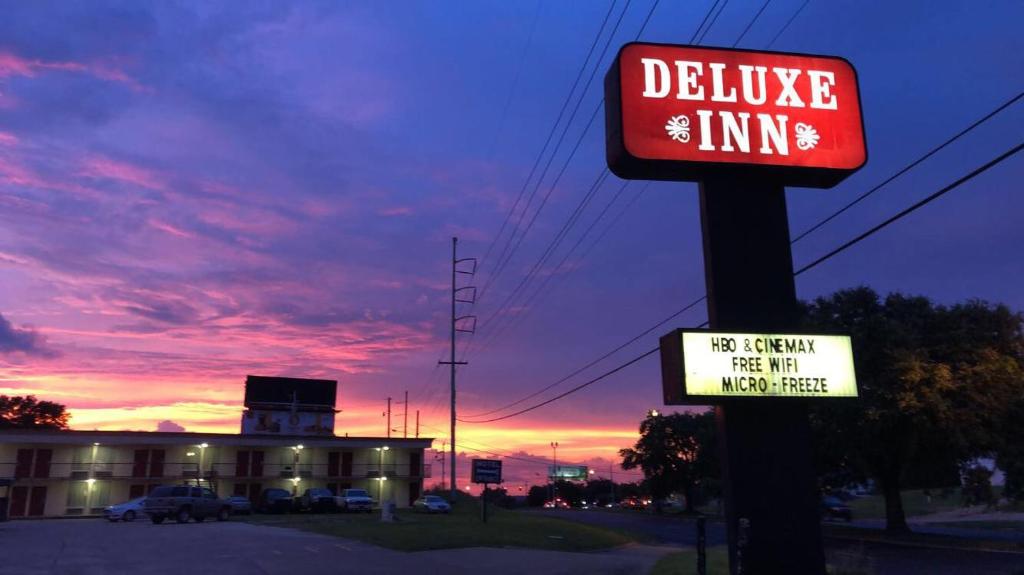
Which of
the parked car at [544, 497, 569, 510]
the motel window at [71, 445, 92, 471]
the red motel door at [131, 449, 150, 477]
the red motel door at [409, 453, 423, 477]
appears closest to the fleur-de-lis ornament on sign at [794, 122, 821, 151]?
the red motel door at [409, 453, 423, 477]

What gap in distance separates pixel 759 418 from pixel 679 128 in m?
5.61

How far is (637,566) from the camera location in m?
19.0

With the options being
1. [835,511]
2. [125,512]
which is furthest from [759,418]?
[835,511]

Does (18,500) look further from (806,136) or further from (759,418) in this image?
(806,136)

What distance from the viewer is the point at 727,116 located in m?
14.0

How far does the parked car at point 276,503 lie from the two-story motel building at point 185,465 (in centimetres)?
1089

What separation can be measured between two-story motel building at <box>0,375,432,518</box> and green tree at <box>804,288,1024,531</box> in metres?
40.9

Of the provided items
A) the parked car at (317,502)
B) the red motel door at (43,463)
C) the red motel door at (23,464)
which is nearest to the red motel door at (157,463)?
the red motel door at (43,463)

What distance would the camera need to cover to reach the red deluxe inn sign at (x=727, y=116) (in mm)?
13633

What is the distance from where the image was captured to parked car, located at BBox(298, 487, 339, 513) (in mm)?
50000

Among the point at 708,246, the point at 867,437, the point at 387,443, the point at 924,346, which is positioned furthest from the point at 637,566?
the point at 387,443

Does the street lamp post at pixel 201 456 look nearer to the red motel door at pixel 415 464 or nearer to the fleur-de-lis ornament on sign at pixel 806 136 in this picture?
the red motel door at pixel 415 464

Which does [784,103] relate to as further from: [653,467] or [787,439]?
[653,467]

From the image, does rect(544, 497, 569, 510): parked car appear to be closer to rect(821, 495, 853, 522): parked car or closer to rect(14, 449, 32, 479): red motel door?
rect(821, 495, 853, 522): parked car
